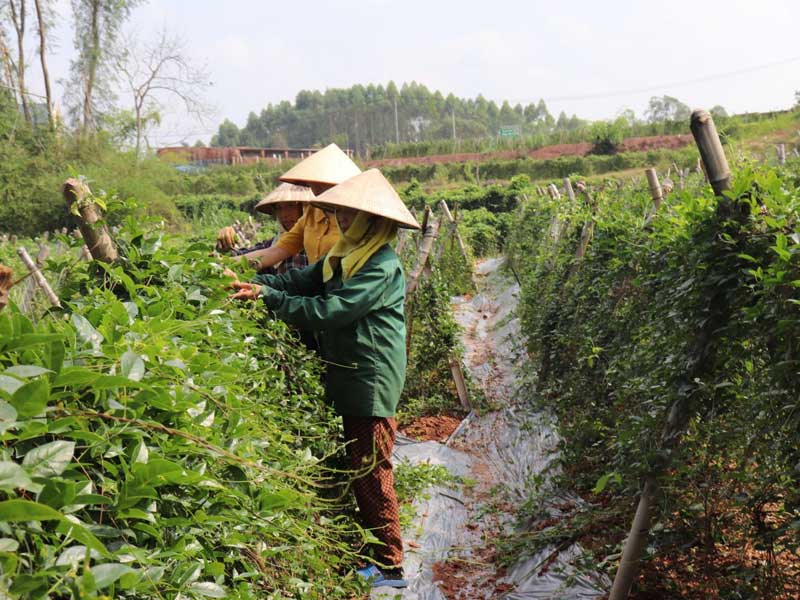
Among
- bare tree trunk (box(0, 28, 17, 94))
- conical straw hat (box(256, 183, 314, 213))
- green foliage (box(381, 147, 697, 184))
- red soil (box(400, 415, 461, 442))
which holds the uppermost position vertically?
bare tree trunk (box(0, 28, 17, 94))

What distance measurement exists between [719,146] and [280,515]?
2.05 m

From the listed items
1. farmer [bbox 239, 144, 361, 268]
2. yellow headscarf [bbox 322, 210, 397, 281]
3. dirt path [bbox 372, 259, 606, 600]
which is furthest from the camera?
farmer [bbox 239, 144, 361, 268]

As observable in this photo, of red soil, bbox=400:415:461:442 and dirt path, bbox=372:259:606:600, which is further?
red soil, bbox=400:415:461:442

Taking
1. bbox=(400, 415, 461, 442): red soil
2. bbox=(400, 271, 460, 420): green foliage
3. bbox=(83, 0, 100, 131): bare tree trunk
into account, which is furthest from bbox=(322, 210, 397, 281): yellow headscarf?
bbox=(83, 0, 100, 131): bare tree trunk

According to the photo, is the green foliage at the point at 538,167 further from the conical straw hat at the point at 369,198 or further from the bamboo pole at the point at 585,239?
the conical straw hat at the point at 369,198

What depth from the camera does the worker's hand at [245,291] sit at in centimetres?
260

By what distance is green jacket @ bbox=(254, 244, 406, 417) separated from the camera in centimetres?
277

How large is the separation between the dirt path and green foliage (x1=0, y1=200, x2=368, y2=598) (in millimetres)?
1234

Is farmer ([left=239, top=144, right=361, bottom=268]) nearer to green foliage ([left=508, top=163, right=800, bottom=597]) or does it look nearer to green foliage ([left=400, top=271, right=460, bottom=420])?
green foliage ([left=508, top=163, right=800, bottom=597])

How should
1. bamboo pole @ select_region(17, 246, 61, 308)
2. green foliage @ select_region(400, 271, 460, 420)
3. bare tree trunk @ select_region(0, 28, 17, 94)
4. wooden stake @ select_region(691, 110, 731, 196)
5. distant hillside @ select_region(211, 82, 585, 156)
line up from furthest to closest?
distant hillside @ select_region(211, 82, 585, 156)
bare tree trunk @ select_region(0, 28, 17, 94)
green foliage @ select_region(400, 271, 460, 420)
wooden stake @ select_region(691, 110, 731, 196)
bamboo pole @ select_region(17, 246, 61, 308)

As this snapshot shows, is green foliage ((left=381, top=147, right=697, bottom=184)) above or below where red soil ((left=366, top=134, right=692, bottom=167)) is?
below

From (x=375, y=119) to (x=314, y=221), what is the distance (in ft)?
287

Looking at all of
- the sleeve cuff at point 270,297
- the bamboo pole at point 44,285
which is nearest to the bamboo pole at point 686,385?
the sleeve cuff at point 270,297

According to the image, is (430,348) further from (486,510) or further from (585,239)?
(486,510)
